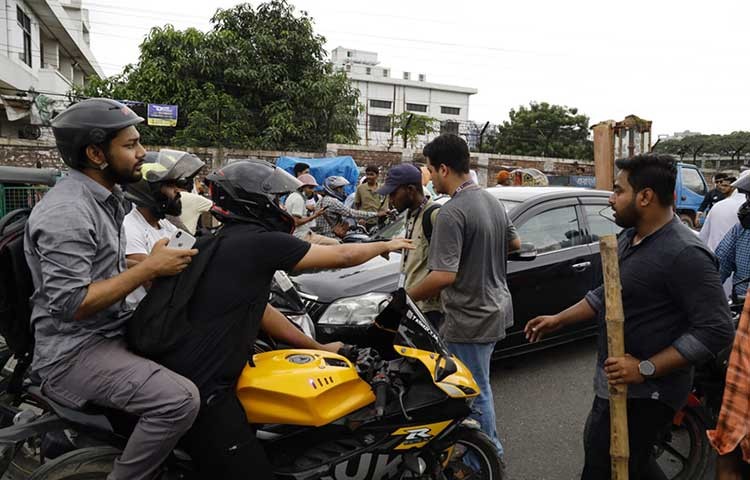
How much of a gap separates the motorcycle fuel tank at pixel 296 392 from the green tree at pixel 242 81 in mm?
14318

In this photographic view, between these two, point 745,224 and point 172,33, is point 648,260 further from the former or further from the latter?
point 172,33

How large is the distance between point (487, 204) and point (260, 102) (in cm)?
1511

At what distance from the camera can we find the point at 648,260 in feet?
7.69

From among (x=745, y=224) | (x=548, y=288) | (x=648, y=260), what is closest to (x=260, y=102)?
(x=548, y=288)

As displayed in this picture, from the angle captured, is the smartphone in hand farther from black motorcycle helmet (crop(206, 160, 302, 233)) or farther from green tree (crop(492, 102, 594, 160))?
green tree (crop(492, 102, 594, 160))

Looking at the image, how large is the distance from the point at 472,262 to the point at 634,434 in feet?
3.90

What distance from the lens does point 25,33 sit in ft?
71.8

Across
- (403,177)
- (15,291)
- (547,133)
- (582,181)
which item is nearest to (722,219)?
(403,177)

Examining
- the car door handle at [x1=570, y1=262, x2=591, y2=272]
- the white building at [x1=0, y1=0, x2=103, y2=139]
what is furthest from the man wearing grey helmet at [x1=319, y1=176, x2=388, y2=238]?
the white building at [x1=0, y1=0, x2=103, y2=139]

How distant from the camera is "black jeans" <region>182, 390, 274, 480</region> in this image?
2154 millimetres

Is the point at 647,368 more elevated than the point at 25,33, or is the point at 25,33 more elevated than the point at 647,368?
the point at 25,33

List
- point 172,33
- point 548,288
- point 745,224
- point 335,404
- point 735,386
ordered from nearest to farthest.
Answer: point 735,386 < point 335,404 < point 745,224 < point 548,288 < point 172,33

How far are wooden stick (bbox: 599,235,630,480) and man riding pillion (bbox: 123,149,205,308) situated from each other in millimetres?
2444

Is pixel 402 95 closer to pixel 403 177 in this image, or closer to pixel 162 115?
pixel 162 115
